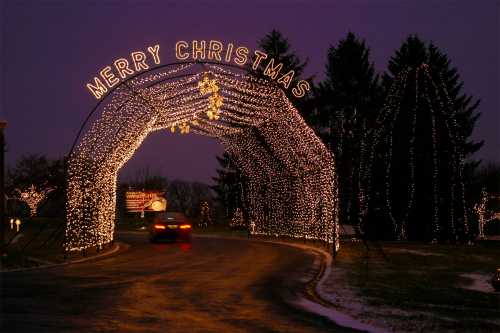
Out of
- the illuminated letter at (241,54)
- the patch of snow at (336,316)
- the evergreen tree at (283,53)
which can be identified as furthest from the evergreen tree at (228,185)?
the patch of snow at (336,316)

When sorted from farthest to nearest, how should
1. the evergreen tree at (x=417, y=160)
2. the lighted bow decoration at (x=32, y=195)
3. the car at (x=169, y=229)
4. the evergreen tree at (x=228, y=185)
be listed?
the lighted bow decoration at (x=32, y=195)
the evergreen tree at (x=228, y=185)
the evergreen tree at (x=417, y=160)
the car at (x=169, y=229)

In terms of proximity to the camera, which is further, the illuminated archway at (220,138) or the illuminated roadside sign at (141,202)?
the illuminated roadside sign at (141,202)

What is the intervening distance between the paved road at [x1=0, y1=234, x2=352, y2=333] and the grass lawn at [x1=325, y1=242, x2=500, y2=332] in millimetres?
1056

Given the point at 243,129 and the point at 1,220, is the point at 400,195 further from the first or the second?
the point at 1,220

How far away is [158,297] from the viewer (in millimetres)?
13711

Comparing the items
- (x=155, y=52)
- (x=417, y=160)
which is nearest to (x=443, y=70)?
(x=417, y=160)

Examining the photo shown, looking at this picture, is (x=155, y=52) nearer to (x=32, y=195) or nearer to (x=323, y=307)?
(x=323, y=307)

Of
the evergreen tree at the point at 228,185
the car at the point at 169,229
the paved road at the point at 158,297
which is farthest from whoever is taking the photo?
the evergreen tree at the point at 228,185

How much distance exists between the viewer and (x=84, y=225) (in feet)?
84.9

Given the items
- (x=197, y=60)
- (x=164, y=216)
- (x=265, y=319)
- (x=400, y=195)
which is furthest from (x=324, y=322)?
(x=400, y=195)

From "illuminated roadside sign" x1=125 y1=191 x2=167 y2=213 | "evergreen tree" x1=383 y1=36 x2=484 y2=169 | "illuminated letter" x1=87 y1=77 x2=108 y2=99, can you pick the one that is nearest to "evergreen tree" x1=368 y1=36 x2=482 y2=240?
"evergreen tree" x1=383 y1=36 x2=484 y2=169

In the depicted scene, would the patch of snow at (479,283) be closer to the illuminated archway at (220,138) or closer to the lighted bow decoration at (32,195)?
the illuminated archway at (220,138)

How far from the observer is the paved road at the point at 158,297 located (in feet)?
35.0

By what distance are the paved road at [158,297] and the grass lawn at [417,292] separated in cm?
106
